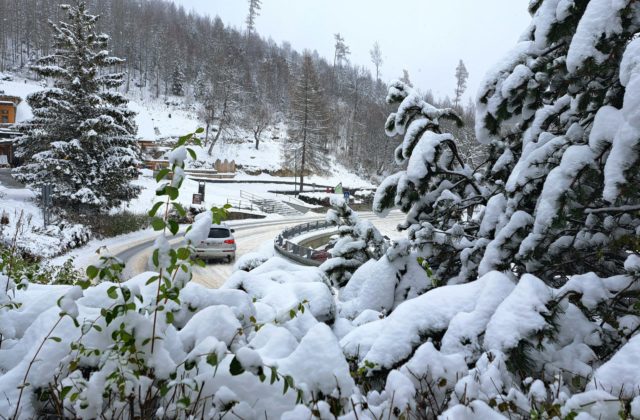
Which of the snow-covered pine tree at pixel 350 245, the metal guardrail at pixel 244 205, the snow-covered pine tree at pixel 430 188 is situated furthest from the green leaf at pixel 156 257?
the metal guardrail at pixel 244 205

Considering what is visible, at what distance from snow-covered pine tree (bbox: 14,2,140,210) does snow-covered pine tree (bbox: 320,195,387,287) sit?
20563mm

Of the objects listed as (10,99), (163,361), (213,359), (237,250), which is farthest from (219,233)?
(10,99)

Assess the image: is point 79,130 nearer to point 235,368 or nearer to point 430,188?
point 430,188

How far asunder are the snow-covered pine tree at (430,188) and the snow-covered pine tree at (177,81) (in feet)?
281

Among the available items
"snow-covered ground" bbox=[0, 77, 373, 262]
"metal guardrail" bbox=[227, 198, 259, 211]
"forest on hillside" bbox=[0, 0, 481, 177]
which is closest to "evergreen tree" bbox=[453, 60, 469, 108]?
"forest on hillside" bbox=[0, 0, 481, 177]

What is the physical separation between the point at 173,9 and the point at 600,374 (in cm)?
14876

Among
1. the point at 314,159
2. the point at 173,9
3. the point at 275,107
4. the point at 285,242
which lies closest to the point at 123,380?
the point at 285,242

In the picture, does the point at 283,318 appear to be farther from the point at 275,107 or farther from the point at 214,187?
the point at 275,107

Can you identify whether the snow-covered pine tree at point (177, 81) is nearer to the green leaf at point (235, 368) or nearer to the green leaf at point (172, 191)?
the green leaf at point (172, 191)

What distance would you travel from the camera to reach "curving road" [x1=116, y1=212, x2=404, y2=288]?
15.8 m

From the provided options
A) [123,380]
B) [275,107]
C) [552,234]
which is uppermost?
[275,107]

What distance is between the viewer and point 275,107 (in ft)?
291

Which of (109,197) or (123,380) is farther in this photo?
(109,197)

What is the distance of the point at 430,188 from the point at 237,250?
A: 1800 cm
